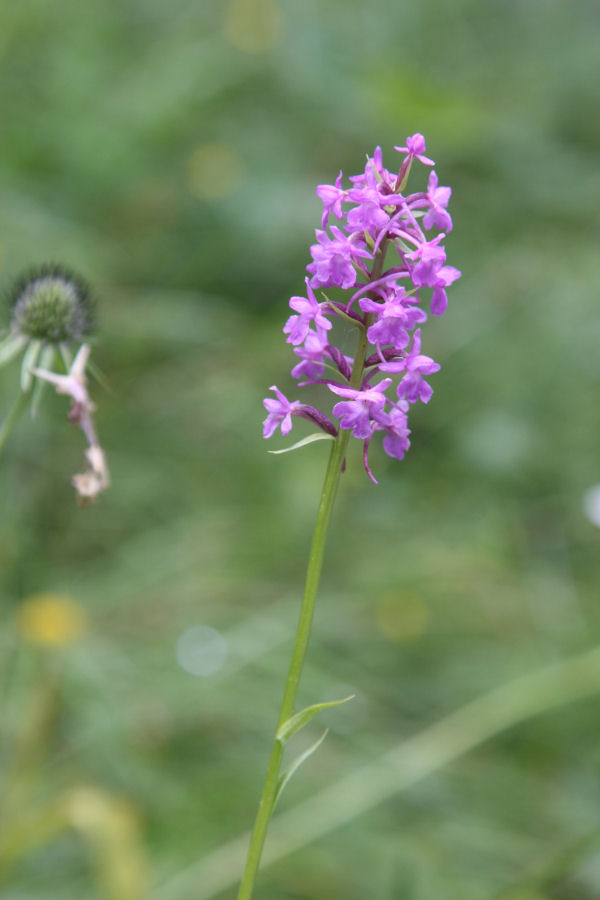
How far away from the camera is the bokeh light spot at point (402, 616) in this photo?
3225 millimetres

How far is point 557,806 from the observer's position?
2621 millimetres

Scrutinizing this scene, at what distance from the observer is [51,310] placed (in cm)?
169

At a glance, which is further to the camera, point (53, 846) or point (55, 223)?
point (55, 223)

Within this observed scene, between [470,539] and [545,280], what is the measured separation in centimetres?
153

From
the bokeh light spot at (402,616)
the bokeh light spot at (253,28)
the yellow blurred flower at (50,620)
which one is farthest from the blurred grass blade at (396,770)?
the bokeh light spot at (253,28)

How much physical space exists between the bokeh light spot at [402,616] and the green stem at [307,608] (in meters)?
2.17

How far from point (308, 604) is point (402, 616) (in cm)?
230

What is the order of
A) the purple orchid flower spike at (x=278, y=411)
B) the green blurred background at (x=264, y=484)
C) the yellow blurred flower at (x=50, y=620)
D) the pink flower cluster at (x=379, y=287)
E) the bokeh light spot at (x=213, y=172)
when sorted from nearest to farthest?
1. the pink flower cluster at (x=379, y=287)
2. the purple orchid flower spike at (x=278, y=411)
3. the green blurred background at (x=264, y=484)
4. the yellow blurred flower at (x=50, y=620)
5. the bokeh light spot at (x=213, y=172)

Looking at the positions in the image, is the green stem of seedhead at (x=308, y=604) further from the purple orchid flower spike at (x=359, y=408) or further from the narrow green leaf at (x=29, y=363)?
the narrow green leaf at (x=29, y=363)

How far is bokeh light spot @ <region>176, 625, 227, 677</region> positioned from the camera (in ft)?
9.33

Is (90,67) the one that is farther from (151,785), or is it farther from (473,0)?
(151,785)

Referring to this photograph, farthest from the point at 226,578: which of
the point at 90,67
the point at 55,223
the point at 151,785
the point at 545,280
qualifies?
the point at 90,67

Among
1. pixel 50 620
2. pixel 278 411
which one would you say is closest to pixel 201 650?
pixel 50 620

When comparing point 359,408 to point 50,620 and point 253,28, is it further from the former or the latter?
point 253,28
